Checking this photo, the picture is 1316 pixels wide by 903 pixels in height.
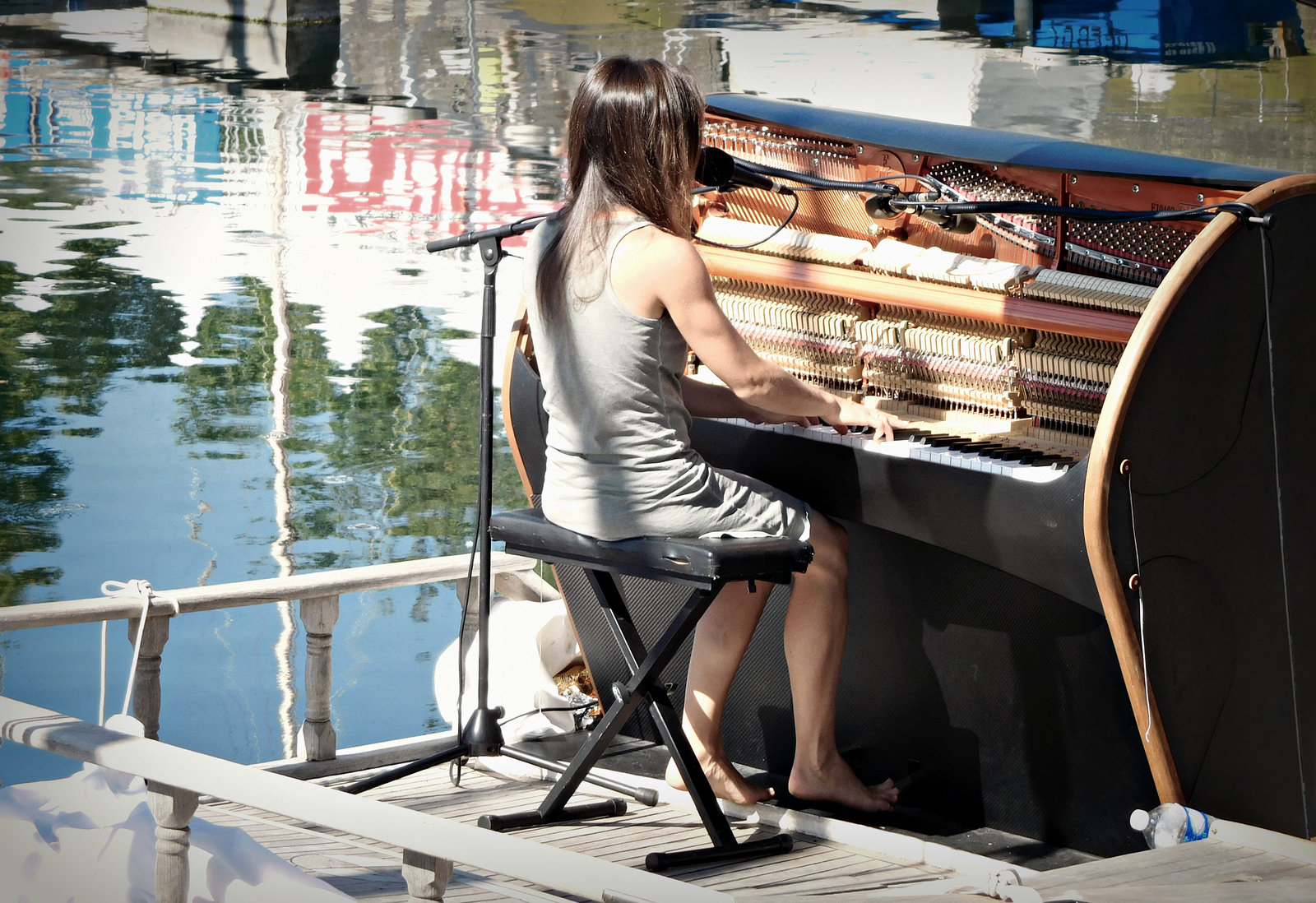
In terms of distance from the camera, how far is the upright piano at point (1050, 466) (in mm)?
2840

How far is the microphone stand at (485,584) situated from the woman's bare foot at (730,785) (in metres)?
0.19

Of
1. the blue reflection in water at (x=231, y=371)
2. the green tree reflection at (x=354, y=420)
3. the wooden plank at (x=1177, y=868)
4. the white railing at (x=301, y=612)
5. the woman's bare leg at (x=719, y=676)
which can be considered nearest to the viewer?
the wooden plank at (x=1177, y=868)

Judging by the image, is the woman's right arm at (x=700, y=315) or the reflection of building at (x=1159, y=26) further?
the reflection of building at (x=1159, y=26)

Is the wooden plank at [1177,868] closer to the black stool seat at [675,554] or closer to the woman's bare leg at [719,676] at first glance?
the black stool seat at [675,554]

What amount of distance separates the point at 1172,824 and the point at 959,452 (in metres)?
0.80

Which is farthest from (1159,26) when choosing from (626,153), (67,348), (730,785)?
(626,153)

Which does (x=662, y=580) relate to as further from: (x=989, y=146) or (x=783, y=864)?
(x=989, y=146)

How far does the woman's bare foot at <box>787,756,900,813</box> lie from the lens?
3420mm

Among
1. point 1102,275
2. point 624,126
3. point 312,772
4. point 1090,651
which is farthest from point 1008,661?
point 312,772

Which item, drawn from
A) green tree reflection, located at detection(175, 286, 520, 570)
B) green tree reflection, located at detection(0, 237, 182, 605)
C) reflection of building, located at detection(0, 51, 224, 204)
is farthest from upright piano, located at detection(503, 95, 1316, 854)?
reflection of building, located at detection(0, 51, 224, 204)

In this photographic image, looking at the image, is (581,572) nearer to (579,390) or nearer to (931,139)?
(579,390)

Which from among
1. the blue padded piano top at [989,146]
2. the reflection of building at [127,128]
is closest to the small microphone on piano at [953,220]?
the blue padded piano top at [989,146]

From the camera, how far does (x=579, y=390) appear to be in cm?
302

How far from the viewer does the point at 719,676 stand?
11.2 feet
